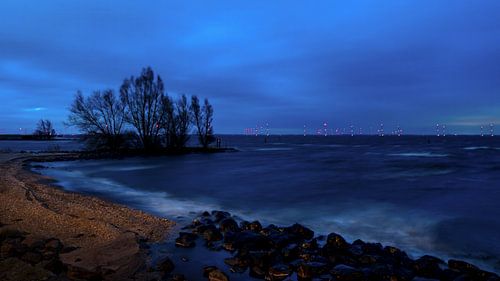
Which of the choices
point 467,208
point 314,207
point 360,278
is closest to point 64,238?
point 360,278

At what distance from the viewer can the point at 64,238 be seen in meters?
10.1

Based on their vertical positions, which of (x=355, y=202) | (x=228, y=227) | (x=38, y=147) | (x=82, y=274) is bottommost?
(x=355, y=202)

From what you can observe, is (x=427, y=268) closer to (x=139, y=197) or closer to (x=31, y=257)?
(x=31, y=257)

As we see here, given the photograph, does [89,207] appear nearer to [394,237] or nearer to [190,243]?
[190,243]

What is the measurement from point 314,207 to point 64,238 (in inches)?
398

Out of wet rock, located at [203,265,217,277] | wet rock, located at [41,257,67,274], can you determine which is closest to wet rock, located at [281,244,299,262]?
wet rock, located at [203,265,217,277]

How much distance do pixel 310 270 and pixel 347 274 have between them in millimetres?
726

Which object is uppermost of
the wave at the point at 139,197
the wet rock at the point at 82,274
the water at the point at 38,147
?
the water at the point at 38,147

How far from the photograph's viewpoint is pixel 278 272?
810 cm

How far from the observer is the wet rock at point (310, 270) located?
26.5ft

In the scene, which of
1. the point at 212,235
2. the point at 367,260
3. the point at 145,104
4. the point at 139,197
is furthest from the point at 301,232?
the point at 145,104

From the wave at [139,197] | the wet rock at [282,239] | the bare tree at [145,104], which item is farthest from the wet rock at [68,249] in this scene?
the bare tree at [145,104]

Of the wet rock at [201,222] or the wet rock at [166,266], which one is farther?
the wet rock at [201,222]

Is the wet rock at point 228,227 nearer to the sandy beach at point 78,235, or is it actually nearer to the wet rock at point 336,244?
the sandy beach at point 78,235
